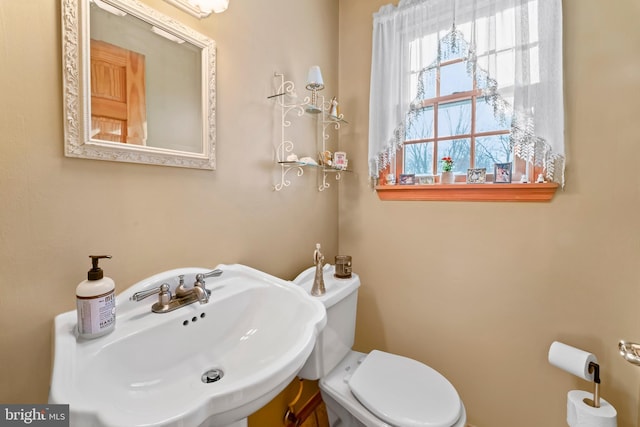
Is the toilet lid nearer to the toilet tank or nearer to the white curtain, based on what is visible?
the toilet tank

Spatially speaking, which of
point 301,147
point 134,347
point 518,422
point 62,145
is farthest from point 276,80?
point 518,422

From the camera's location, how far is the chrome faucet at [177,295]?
2.68ft

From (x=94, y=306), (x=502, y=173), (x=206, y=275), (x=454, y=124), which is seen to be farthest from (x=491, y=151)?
(x=94, y=306)

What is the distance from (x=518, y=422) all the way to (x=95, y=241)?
6.28 feet

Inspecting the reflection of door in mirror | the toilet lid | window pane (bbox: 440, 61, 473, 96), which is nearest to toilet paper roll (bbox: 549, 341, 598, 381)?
the toilet lid

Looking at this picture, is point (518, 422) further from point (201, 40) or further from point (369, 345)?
point (201, 40)

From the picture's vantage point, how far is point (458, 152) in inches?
56.7

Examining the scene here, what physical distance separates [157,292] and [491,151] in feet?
5.05

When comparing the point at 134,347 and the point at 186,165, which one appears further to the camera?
the point at 186,165

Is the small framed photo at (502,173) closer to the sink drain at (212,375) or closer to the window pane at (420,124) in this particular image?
the window pane at (420,124)

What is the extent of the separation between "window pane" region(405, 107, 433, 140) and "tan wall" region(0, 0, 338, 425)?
599 millimetres

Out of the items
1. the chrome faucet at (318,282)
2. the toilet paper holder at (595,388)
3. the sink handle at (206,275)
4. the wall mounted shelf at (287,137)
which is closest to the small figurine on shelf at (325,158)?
the wall mounted shelf at (287,137)

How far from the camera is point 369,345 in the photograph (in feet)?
5.68

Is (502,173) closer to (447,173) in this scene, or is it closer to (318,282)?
(447,173)
